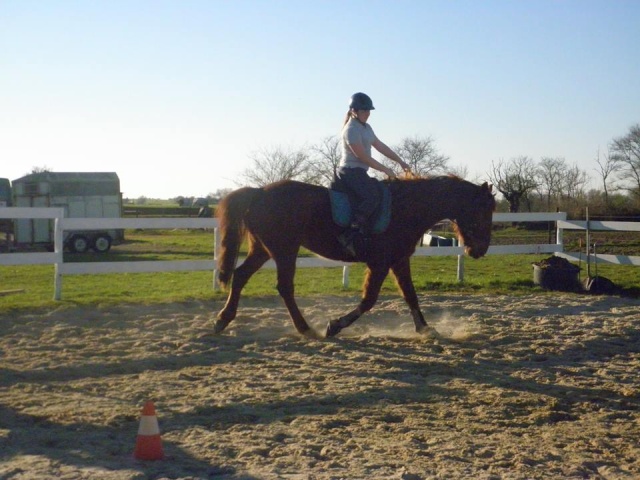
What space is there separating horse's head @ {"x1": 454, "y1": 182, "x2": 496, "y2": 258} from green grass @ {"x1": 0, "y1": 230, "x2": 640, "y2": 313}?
12.7 ft

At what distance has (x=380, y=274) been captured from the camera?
839cm

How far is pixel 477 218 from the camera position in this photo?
28.9ft

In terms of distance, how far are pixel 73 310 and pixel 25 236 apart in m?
22.6

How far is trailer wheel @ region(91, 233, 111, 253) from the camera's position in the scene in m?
29.8

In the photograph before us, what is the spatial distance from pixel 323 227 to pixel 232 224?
103cm

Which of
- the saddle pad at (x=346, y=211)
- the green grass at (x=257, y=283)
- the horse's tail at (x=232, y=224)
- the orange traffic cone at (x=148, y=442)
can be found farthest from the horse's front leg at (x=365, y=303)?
the orange traffic cone at (x=148, y=442)

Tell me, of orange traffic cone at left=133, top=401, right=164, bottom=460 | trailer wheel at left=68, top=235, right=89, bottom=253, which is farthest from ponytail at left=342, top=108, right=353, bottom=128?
trailer wheel at left=68, top=235, right=89, bottom=253

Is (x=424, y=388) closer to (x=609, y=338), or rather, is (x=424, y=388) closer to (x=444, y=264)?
(x=609, y=338)

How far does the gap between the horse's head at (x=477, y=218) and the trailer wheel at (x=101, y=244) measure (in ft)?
76.1

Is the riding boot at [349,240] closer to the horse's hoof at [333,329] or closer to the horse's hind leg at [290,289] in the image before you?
the horse's hind leg at [290,289]

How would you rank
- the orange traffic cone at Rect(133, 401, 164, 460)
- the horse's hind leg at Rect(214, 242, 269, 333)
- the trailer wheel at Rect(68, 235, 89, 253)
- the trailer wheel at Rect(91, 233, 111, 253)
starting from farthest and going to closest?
the trailer wheel at Rect(91, 233, 111, 253), the trailer wheel at Rect(68, 235, 89, 253), the horse's hind leg at Rect(214, 242, 269, 333), the orange traffic cone at Rect(133, 401, 164, 460)

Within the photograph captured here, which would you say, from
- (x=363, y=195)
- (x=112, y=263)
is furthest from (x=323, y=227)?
(x=112, y=263)

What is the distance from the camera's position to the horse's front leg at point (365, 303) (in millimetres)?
8328

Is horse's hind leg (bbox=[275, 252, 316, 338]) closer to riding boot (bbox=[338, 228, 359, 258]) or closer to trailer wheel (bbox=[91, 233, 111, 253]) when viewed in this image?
riding boot (bbox=[338, 228, 359, 258])
